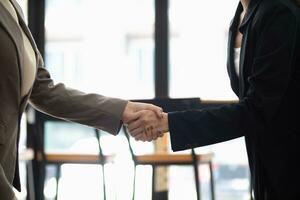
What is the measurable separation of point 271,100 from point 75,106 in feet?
2.41

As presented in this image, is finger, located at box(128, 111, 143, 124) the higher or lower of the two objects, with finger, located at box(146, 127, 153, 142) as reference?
higher

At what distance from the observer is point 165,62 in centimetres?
434

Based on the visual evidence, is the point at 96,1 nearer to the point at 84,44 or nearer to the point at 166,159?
the point at 84,44

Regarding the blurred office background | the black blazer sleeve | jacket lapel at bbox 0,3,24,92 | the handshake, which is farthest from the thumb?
the blurred office background

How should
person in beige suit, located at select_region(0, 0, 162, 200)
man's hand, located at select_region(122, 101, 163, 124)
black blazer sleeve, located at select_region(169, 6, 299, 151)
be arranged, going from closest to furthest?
person in beige suit, located at select_region(0, 0, 162, 200)
black blazer sleeve, located at select_region(169, 6, 299, 151)
man's hand, located at select_region(122, 101, 163, 124)

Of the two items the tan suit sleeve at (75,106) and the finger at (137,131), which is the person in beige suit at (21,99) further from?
the finger at (137,131)

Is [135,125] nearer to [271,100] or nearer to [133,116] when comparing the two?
[133,116]

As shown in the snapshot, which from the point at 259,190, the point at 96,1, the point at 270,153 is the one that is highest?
the point at 96,1

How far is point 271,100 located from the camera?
4.90ft

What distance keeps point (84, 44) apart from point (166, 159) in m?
2.03

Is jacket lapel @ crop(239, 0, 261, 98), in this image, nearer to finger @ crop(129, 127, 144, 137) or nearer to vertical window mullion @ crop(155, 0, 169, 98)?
finger @ crop(129, 127, 144, 137)

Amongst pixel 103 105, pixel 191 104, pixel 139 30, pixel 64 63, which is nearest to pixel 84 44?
pixel 64 63

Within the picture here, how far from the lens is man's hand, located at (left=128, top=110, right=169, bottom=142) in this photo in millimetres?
1869

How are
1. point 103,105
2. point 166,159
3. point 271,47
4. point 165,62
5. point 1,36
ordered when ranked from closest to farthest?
point 1,36
point 271,47
point 103,105
point 166,159
point 165,62
